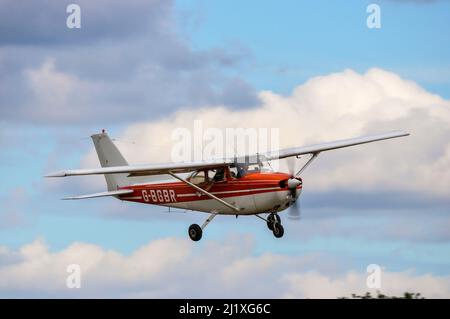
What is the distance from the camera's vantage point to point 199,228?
43.5 meters

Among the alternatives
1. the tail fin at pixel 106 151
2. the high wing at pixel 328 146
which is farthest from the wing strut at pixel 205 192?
the tail fin at pixel 106 151

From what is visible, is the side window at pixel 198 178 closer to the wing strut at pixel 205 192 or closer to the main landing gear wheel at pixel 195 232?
the wing strut at pixel 205 192

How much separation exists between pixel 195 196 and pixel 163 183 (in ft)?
6.19

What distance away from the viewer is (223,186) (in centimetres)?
4256

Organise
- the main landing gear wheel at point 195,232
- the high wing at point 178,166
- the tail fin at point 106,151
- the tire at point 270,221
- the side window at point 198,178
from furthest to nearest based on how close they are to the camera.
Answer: the tail fin at point 106,151, the main landing gear wheel at point 195,232, the side window at point 198,178, the tire at point 270,221, the high wing at point 178,166

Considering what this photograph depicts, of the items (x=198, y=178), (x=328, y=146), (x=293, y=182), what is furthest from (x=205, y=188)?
(x=328, y=146)

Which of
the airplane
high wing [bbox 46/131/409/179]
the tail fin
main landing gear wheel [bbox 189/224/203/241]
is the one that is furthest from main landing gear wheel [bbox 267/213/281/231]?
the tail fin

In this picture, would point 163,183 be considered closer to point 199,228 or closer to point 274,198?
point 199,228

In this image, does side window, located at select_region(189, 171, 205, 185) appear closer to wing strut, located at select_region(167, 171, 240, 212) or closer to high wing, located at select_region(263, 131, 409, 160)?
wing strut, located at select_region(167, 171, 240, 212)

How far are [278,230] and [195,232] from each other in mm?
3332

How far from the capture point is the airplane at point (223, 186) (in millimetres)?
41156

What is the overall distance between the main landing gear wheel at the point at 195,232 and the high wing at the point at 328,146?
3.65 m

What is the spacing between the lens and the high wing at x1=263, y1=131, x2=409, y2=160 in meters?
44.6
